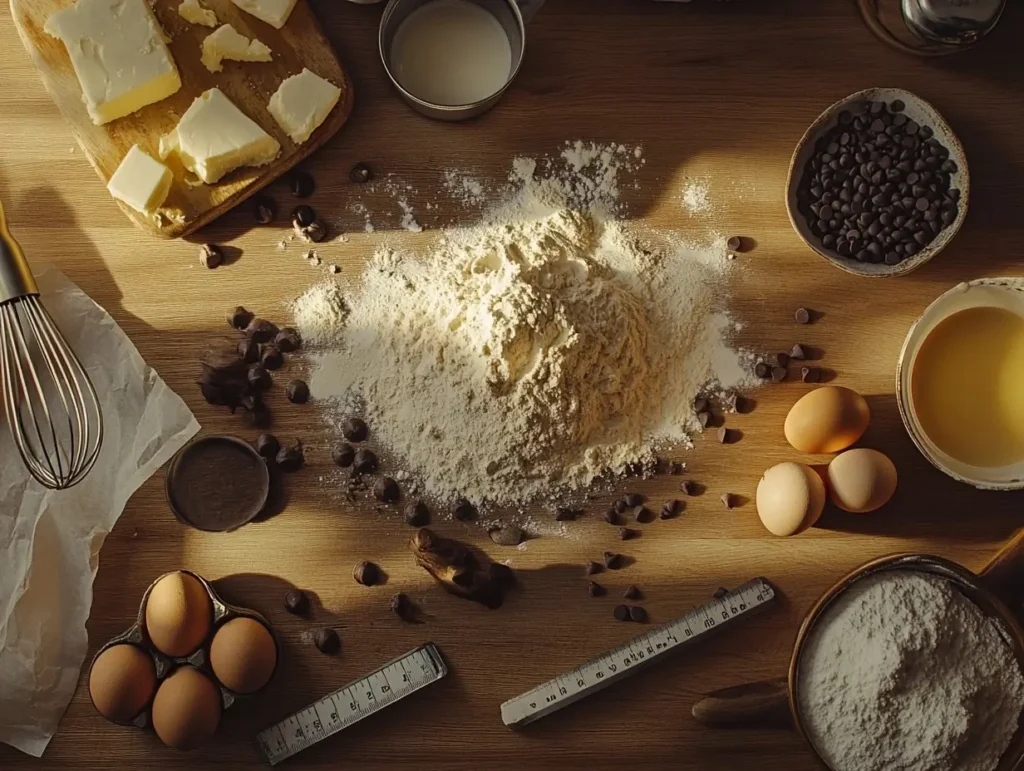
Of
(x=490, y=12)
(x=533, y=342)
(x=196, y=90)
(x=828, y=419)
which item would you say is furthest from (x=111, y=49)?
(x=828, y=419)

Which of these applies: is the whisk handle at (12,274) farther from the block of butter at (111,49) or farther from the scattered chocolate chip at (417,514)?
the scattered chocolate chip at (417,514)

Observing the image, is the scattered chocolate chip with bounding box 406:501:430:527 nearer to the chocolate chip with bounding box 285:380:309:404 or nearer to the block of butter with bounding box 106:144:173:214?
the chocolate chip with bounding box 285:380:309:404

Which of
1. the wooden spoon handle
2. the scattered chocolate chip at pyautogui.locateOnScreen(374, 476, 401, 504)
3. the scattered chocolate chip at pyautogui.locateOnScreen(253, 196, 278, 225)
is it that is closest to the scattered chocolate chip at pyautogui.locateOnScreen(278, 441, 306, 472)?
the scattered chocolate chip at pyautogui.locateOnScreen(374, 476, 401, 504)

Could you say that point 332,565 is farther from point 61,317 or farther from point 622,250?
point 622,250

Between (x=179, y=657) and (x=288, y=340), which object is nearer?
(x=179, y=657)

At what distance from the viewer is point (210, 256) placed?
1.48 metres

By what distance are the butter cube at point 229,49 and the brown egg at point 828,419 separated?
1.07 metres

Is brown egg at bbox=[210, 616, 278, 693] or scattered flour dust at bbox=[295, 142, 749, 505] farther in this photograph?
scattered flour dust at bbox=[295, 142, 749, 505]

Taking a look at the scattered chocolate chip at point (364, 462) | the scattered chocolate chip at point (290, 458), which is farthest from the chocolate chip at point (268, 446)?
the scattered chocolate chip at point (364, 462)

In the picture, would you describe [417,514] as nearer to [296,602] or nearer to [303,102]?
[296,602]

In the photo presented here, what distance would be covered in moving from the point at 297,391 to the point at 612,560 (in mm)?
580

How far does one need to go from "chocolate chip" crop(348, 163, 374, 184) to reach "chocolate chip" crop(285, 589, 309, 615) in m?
0.69

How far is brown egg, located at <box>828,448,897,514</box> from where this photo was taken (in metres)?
1.38

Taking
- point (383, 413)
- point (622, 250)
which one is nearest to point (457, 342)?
point (383, 413)
